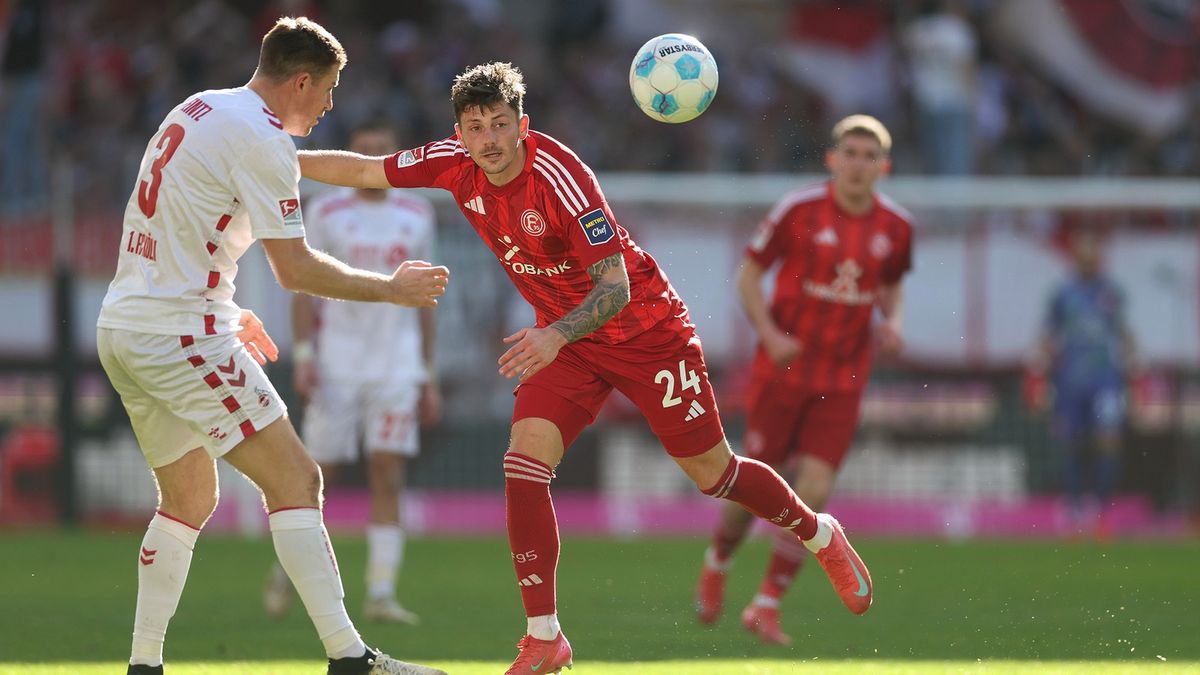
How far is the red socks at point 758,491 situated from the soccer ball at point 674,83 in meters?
1.41

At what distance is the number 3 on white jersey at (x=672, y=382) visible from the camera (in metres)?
6.41

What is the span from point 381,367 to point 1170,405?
22.8ft

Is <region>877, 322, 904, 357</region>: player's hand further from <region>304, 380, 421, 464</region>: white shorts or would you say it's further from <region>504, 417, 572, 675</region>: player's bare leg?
<region>504, 417, 572, 675</region>: player's bare leg

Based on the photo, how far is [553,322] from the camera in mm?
6125

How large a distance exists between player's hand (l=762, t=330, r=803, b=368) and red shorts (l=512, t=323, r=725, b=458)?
5.75 ft

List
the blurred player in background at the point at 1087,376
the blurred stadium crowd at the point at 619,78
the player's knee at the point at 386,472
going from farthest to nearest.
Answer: the blurred stadium crowd at the point at 619,78 → the blurred player in background at the point at 1087,376 → the player's knee at the point at 386,472

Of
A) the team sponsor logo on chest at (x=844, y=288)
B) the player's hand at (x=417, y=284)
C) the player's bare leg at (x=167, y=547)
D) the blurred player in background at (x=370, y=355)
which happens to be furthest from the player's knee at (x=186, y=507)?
the team sponsor logo on chest at (x=844, y=288)

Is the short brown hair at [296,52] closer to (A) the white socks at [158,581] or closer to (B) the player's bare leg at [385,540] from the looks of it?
(A) the white socks at [158,581]

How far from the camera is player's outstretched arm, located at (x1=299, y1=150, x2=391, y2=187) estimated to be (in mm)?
6363

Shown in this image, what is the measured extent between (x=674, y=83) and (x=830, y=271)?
207 centimetres

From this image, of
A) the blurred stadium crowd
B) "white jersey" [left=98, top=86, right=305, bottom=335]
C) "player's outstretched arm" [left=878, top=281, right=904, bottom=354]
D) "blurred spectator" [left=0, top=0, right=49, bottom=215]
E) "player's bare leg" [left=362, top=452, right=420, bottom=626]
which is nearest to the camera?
"white jersey" [left=98, top=86, right=305, bottom=335]

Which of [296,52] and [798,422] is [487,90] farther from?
[798,422]

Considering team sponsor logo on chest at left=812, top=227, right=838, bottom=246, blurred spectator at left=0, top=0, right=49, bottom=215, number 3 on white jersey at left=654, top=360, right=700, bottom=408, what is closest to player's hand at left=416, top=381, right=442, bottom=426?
team sponsor logo on chest at left=812, top=227, right=838, bottom=246

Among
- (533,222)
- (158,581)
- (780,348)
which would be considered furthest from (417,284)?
(780,348)
